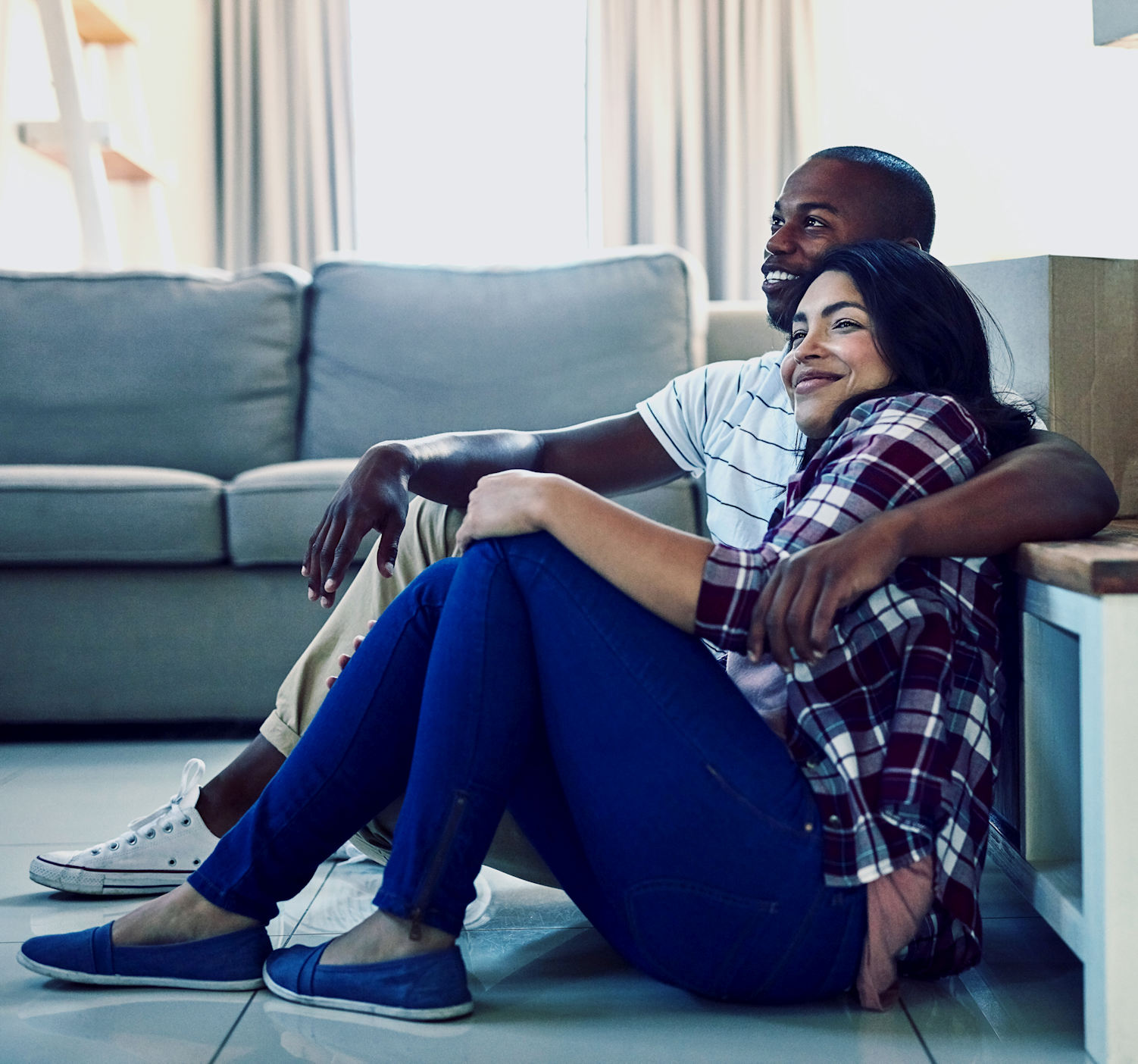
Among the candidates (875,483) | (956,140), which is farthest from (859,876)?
(956,140)

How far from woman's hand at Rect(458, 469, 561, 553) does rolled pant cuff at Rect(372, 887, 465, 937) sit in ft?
0.93

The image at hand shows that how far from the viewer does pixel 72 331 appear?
8.08 feet

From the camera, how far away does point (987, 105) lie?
4.56m

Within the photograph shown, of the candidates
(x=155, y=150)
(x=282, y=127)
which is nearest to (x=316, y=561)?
(x=155, y=150)

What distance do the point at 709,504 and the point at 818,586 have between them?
53 cm

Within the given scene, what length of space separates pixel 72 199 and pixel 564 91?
1894 mm

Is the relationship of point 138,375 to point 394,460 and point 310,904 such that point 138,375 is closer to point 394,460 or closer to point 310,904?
point 394,460

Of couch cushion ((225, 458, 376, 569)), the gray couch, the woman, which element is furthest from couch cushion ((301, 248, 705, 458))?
the woman

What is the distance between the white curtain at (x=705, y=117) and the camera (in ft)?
14.4

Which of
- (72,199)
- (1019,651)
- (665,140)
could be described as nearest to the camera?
(1019,651)

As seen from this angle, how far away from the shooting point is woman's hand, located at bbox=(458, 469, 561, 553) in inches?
36.6

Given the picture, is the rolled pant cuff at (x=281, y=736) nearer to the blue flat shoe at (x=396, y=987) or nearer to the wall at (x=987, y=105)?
the blue flat shoe at (x=396, y=987)

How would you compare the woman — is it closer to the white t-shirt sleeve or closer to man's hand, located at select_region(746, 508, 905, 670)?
man's hand, located at select_region(746, 508, 905, 670)

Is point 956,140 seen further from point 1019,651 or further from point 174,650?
point 1019,651
